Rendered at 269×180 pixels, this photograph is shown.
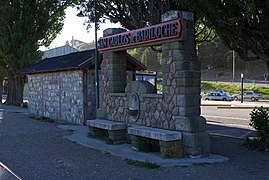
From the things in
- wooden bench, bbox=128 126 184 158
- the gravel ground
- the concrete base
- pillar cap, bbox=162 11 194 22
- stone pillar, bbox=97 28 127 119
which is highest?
pillar cap, bbox=162 11 194 22

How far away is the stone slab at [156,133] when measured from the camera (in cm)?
851

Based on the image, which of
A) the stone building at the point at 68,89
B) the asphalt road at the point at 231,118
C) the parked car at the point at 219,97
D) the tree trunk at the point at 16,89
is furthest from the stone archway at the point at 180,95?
the parked car at the point at 219,97

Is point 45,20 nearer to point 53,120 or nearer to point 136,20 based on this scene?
point 53,120

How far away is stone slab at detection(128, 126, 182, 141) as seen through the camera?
8.51 meters

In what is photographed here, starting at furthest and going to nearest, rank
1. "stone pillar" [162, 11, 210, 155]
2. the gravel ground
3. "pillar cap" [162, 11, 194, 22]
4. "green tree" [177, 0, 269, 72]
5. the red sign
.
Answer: "green tree" [177, 0, 269, 72], the red sign, "pillar cap" [162, 11, 194, 22], "stone pillar" [162, 11, 210, 155], the gravel ground

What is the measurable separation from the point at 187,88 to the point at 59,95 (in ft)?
36.1

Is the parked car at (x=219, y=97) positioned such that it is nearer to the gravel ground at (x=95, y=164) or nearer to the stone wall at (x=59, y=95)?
the stone wall at (x=59, y=95)

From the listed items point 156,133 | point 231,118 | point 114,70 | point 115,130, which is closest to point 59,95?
point 114,70

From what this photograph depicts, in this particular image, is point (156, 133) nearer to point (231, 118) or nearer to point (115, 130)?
point (115, 130)

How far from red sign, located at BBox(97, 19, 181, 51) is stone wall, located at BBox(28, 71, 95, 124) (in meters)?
4.80

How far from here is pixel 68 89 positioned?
17453 mm

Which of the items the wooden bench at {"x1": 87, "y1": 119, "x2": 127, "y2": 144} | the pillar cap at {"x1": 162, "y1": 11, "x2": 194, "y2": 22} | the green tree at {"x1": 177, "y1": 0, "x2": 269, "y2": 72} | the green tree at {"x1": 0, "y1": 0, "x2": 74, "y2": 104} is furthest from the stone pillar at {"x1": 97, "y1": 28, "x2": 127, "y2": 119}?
the green tree at {"x1": 0, "y1": 0, "x2": 74, "y2": 104}

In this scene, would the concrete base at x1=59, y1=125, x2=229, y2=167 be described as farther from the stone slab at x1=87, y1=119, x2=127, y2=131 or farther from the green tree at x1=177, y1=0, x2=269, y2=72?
the green tree at x1=177, y1=0, x2=269, y2=72

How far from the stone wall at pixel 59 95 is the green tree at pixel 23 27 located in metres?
6.89
